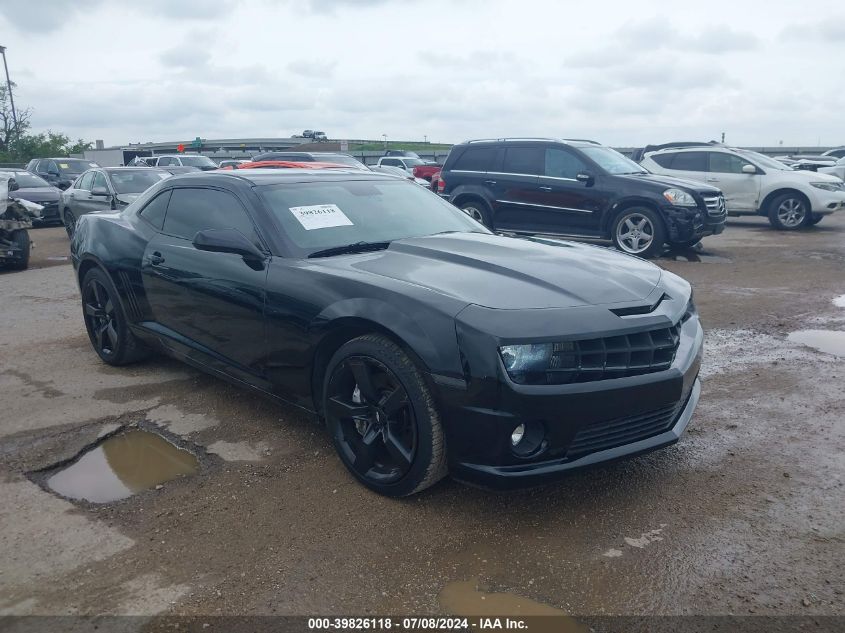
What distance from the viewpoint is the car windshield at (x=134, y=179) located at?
1282 centimetres

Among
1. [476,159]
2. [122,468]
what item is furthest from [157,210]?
[476,159]

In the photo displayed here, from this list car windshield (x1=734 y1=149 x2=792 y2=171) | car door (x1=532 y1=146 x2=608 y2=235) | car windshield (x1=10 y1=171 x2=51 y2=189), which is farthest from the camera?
car windshield (x1=10 y1=171 x2=51 y2=189)

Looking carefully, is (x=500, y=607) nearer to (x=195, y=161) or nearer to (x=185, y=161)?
(x=195, y=161)

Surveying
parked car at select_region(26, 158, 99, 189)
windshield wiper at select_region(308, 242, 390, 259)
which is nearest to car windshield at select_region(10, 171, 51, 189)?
parked car at select_region(26, 158, 99, 189)

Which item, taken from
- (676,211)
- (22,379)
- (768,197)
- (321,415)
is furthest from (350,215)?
(768,197)

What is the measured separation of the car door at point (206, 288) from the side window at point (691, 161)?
12386 millimetres

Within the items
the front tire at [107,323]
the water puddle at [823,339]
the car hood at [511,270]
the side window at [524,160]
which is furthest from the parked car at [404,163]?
the car hood at [511,270]

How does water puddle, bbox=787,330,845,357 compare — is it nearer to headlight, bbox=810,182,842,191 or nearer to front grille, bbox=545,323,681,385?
front grille, bbox=545,323,681,385

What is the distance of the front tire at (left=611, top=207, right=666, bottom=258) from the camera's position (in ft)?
33.2

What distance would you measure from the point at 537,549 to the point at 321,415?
1.32 metres

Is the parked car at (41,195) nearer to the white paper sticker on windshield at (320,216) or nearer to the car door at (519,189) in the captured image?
the car door at (519,189)

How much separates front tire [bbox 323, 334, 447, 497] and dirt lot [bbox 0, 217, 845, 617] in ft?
0.51

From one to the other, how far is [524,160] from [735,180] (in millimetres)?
5777

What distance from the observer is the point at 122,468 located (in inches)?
148
